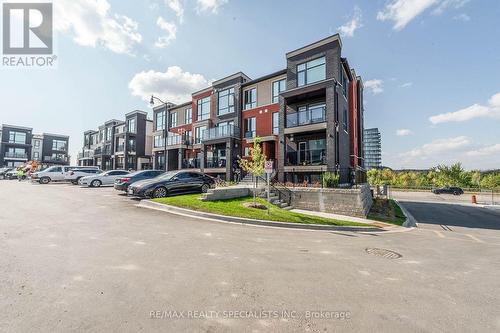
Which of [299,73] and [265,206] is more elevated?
[299,73]

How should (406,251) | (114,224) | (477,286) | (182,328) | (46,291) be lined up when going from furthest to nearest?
(114,224) → (406,251) → (477,286) → (46,291) → (182,328)

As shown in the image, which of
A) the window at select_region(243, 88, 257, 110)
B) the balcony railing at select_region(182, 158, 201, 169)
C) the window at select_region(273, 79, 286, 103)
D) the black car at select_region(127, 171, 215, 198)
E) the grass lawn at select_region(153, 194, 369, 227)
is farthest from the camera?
the balcony railing at select_region(182, 158, 201, 169)

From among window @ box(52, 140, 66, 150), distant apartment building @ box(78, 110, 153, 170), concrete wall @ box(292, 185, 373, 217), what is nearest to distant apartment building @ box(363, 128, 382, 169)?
distant apartment building @ box(78, 110, 153, 170)

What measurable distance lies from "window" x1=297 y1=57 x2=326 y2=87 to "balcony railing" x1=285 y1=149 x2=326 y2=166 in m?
5.98

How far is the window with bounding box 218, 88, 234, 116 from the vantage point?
25547mm

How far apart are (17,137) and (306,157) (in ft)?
253

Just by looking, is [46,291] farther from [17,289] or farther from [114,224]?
[114,224]

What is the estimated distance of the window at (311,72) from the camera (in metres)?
18.3

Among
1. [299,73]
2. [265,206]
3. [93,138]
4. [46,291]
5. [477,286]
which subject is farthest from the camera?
[93,138]

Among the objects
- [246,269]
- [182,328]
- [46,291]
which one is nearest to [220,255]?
[246,269]

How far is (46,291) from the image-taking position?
3.40 metres

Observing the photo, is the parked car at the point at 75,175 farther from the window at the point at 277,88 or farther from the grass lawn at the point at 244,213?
the window at the point at 277,88

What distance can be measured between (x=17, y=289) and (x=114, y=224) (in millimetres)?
4449

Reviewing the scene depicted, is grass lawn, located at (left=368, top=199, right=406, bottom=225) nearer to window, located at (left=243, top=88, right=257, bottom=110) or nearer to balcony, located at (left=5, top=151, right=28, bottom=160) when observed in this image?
window, located at (left=243, top=88, right=257, bottom=110)
